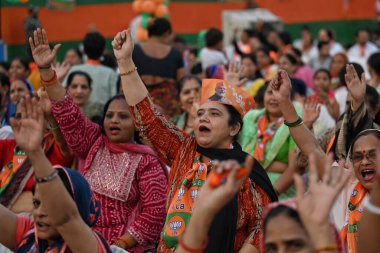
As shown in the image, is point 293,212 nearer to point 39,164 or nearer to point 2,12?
point 39,164

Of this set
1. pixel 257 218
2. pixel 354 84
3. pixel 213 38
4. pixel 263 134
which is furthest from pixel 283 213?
pixel 213 38

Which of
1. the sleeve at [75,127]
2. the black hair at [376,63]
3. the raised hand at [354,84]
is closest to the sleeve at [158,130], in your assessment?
the sleeve at [75,127]

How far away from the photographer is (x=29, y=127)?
388 cm

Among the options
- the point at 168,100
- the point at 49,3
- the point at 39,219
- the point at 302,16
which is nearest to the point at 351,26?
the point at 302,16

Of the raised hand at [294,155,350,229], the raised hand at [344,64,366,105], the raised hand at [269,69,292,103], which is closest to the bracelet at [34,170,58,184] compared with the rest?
the raised hand at [294,155,350,229]

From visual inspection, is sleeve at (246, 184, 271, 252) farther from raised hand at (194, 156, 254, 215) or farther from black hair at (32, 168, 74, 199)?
raised hand at (194, 156, 254, 215)

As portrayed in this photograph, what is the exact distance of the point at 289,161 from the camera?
23.0 feet

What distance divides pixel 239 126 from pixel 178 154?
1.26 feet

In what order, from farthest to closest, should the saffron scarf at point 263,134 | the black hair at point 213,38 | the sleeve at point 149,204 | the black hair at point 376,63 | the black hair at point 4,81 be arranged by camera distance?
the black hair at point 213,38, the black hair at point 376,63, the black hair at point 4,81, the saffron scarf at point 263,134, the sleeve at point 149,204

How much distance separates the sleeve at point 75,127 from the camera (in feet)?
18.0

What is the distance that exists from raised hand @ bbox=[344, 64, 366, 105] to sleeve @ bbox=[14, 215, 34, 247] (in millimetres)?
2287

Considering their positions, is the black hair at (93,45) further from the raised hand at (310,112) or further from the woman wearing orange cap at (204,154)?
the woman wearing orange cap at (204,154)

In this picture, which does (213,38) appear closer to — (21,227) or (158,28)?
(158,28)

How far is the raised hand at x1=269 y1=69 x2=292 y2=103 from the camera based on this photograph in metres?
4.99
